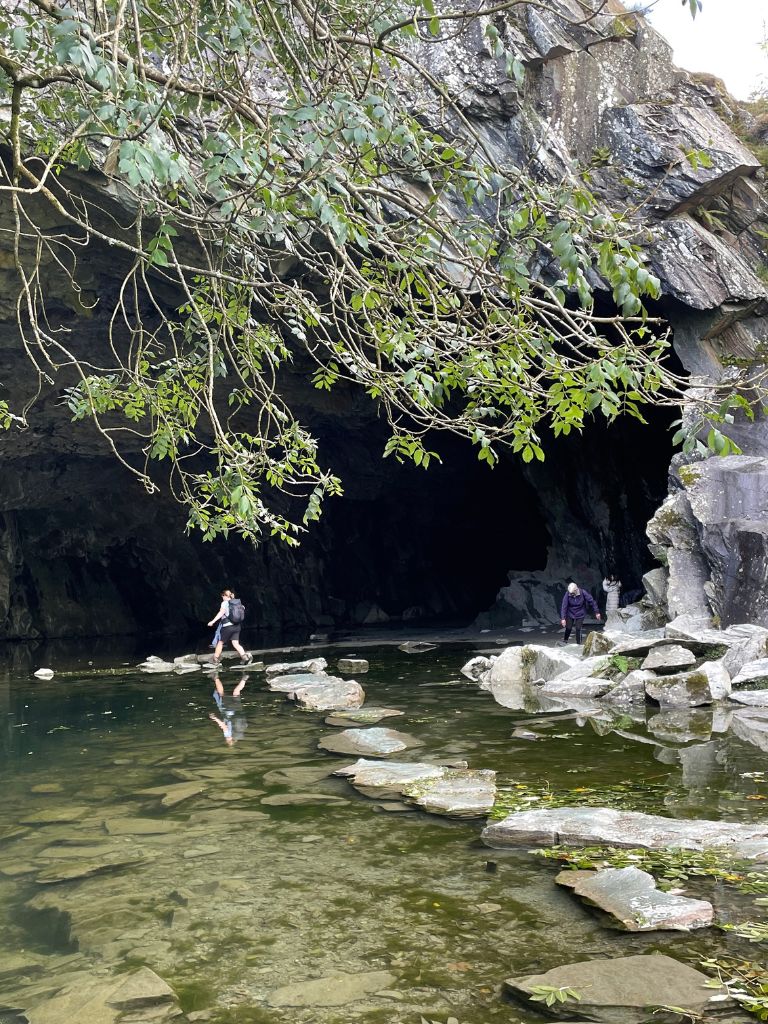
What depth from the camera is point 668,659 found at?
11141 millimetres

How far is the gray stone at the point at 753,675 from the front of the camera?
1023 centimetres

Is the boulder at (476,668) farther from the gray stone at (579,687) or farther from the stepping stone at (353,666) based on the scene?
the gray stone at (579,687)

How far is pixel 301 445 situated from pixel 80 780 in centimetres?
382

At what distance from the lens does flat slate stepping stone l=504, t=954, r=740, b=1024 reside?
2.92 metres

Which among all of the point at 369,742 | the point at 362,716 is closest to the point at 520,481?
the point at 362,716

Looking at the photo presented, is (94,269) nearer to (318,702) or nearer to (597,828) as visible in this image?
(318,702)

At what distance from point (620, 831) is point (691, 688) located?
19.1 ft

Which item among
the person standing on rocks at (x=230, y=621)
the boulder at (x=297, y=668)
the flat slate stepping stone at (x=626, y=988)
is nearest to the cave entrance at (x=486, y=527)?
the boulder at (x=297, y=668)

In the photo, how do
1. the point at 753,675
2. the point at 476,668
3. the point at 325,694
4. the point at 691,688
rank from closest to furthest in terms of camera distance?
the point at 691,688 → the point at 753,675 → the point at 325,694 → the point at 476,668

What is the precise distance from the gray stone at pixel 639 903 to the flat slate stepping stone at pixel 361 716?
216 inches

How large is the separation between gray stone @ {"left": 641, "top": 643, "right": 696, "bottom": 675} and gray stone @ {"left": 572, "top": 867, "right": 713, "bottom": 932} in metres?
7.32

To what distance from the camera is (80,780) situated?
7227mm

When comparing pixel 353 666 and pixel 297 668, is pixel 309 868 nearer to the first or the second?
pixel 297 668

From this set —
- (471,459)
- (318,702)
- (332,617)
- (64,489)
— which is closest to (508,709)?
(318,702)
